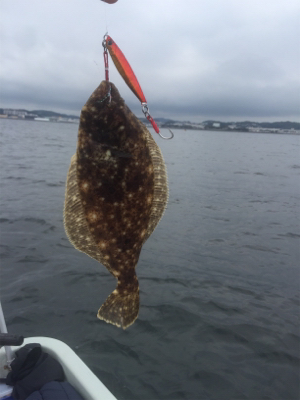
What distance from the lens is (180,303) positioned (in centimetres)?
738

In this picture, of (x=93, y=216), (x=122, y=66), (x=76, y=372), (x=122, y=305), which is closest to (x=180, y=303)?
(x=76, y=372)

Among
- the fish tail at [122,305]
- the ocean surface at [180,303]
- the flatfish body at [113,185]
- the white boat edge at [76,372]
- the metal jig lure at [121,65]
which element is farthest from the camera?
the ocean surface at [180,303]

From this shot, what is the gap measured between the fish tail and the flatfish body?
16 mm

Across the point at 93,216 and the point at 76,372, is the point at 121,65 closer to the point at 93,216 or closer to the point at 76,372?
the point at 93,216

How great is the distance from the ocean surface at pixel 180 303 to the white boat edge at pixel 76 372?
1.62 m

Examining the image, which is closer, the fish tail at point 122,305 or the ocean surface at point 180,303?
the fish tail at point 122,305

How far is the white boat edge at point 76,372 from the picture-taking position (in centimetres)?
345

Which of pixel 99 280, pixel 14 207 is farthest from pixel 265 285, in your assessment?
pixel 14 207

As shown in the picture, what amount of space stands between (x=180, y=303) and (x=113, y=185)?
5969mm

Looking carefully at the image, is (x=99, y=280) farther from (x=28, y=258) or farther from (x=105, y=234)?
(x=105, y=234)

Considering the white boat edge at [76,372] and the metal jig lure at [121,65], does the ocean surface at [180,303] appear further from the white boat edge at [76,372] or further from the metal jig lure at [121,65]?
the metal jig lure at [121,65]

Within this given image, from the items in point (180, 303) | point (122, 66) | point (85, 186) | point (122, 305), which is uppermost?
point (122, 66)

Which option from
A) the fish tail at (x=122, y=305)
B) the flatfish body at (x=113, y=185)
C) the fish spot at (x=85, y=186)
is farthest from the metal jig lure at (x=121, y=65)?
the fish tail at (x=122, y=305)

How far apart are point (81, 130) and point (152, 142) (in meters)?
0.51
